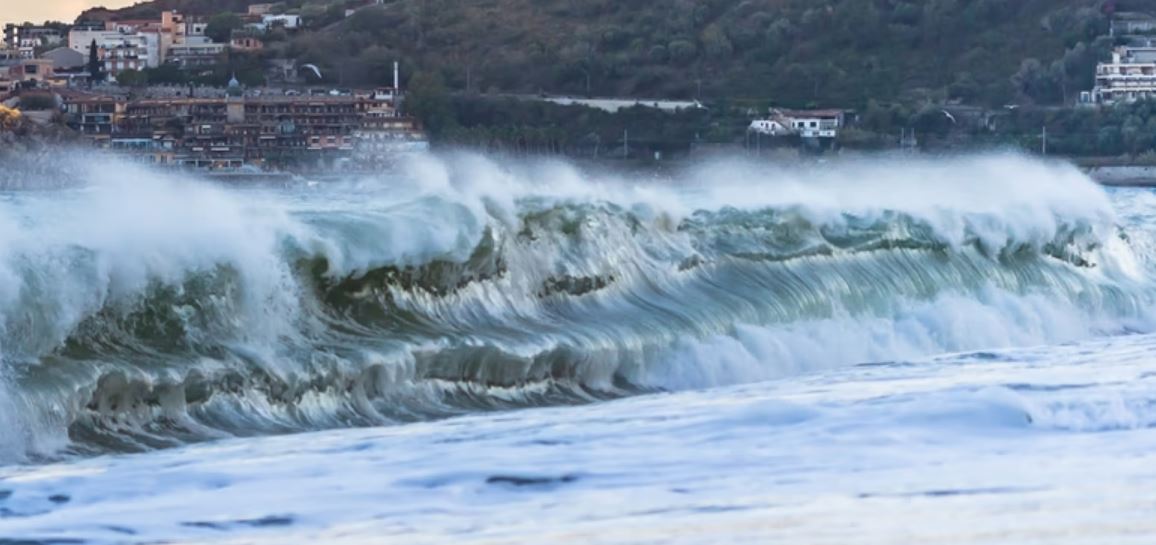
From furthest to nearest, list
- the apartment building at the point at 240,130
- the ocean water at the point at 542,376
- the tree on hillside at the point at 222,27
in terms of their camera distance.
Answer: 1. the tree on hillside at the point at 222,27
2. the apartment building at the point at 240,130
3. the ocean water at the point at 542,376

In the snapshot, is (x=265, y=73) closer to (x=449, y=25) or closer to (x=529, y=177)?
(x=449, y=25)

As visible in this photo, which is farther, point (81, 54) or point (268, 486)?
point (81, 54)

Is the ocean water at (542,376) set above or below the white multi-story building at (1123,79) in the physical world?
above

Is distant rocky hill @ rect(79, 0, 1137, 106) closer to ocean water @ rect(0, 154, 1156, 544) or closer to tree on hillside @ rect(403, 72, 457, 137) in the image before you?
tree on hillside @ rect(403, 72, 457, 137)

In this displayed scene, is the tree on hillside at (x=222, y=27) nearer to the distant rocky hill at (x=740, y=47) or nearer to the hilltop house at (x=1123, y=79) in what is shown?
the distant rocky hill at (x=740, y=47)

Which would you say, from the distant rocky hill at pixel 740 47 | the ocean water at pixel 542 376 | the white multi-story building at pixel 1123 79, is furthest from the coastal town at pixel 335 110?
the ocean water at pixel 542 376

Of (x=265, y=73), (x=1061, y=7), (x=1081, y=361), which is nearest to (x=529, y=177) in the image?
(x=1081, y=361)
